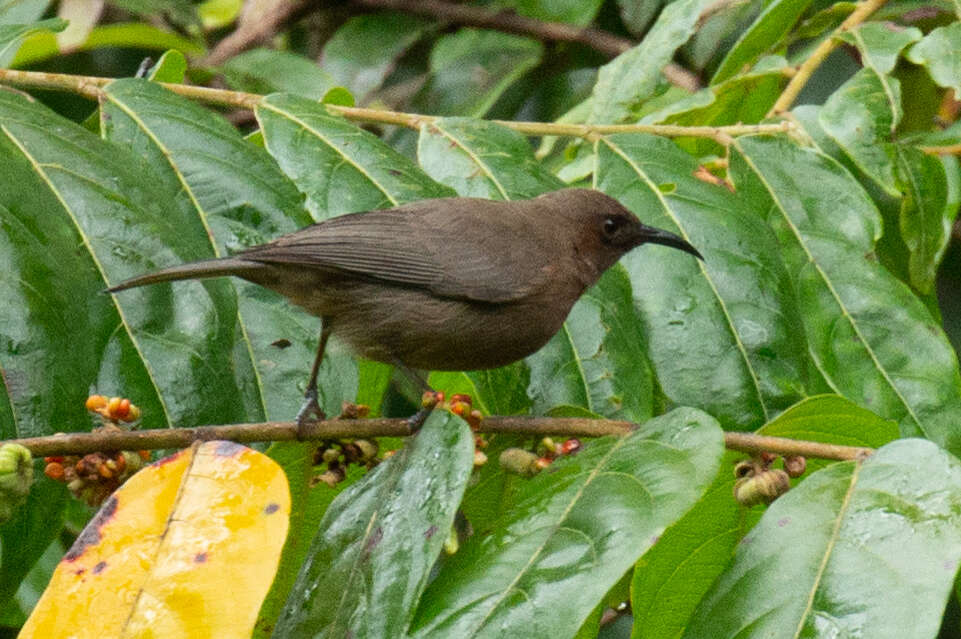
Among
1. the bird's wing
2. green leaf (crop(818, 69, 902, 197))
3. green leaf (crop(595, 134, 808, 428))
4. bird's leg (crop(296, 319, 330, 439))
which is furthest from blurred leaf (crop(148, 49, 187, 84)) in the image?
green leaf (crop(818, 69, 902, 197))

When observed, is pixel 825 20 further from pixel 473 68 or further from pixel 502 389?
A: pixel 473 68

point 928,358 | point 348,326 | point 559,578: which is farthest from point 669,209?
point 559,578

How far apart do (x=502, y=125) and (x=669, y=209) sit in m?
0.53

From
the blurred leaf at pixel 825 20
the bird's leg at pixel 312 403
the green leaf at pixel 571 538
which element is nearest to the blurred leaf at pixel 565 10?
the blurred leaf at pixel 825 20

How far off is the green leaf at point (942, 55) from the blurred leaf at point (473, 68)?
2.45 meters

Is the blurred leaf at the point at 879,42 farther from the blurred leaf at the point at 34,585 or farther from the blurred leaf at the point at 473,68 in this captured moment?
the blurred leaf at the point at 34,585

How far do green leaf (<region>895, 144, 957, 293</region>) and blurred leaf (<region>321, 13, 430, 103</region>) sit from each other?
3.15m

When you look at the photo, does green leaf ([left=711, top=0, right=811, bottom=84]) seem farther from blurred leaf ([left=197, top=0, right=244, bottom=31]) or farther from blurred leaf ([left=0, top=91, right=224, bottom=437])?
blurred leaf ([left=197, top=0, right=244, bottom=31])

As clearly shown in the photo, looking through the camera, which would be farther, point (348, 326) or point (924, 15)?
point (924, 15)

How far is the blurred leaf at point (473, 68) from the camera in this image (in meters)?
5.76

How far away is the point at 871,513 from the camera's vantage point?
203 cm

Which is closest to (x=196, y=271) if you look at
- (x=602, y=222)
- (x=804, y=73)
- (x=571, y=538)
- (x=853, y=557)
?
(x=571, y=538)

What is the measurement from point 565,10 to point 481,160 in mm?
2495

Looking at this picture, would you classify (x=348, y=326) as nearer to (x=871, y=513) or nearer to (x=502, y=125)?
(x=502, y=125)
